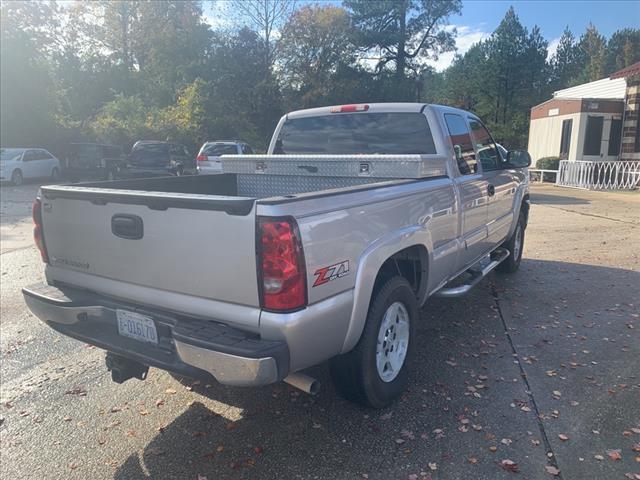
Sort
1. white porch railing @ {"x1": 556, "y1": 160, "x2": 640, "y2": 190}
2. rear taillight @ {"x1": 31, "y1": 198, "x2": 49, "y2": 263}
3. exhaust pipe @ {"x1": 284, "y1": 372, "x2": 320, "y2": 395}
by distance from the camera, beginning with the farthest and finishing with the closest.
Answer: white porch railing @ {"x1": 556, "y1": 160, "x2": 640, "y2": 190}
rear taillight @ {"x1": 31, "y1": 198, "x2": 49, "y2": 263}
exhaust pipe @ {"x1": 284, "y1": 372, "x2": 320, "y2": 395}

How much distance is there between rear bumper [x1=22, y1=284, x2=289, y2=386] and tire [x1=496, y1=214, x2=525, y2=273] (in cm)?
499

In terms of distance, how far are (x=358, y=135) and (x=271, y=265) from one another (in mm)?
2702

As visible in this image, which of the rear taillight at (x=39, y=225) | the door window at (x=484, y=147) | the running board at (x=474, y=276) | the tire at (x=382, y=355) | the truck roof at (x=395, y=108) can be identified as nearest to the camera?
the tire at (x=382, y=355)

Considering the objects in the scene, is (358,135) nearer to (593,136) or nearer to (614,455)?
(614,455)

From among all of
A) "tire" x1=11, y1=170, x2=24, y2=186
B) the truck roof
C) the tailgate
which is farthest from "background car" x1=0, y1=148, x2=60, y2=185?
the tailgate

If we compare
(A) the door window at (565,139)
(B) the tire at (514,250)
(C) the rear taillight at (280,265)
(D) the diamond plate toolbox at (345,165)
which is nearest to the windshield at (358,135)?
(D) the diamond plate toolbox at (345,165)

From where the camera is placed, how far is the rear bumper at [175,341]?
2.50 m

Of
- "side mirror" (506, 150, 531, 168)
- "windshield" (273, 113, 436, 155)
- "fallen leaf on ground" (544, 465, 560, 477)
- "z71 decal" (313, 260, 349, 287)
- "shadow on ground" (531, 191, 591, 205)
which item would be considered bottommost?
"shadow on ground" (531, 191, 591, 205)

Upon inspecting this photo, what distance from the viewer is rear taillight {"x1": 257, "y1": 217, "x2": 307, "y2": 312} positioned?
8.21 feet

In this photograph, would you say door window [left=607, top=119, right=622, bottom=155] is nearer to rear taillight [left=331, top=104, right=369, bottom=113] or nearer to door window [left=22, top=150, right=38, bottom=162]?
rear taillight [left=331, top=104, right=369, bottom=113]

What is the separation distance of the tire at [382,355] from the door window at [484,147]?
93.9 inches

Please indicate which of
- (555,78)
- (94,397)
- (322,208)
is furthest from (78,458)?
(555,78)

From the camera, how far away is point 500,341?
4711 millimetres

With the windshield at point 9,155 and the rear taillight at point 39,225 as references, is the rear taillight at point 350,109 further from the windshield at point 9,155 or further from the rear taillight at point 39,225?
the windshield at point 9,155
